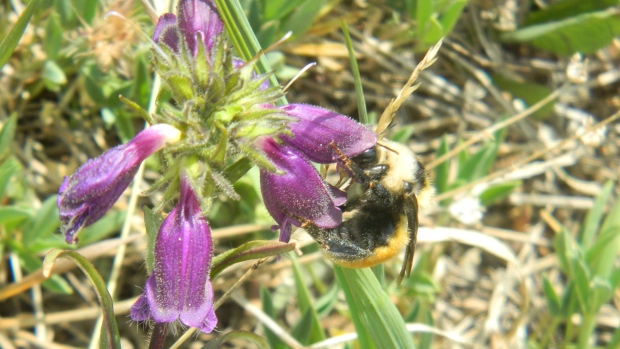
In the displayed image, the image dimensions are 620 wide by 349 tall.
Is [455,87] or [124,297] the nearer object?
[124,297]

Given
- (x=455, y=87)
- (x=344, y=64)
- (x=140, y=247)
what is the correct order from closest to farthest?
(x=140, y=247)
(x=344, y=64)
(x=455, y=87)

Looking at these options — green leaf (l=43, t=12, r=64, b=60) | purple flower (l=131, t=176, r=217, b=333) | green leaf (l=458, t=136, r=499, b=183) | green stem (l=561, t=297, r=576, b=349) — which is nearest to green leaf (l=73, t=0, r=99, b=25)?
green leaf (l=43, t=12, r=64, b=60)

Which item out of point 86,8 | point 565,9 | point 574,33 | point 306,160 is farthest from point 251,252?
point 565,9

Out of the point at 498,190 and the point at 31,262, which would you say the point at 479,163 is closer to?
the point at 498,190

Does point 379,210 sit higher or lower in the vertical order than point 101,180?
lower

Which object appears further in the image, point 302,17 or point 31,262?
point 302,17

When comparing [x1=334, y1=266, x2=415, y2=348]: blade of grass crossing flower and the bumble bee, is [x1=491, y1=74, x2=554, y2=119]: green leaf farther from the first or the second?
Answer: [x1=334, y1=266, x2=415, y2=348]: blade of grass crossing flower

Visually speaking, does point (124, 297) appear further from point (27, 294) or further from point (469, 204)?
point (469, 204)

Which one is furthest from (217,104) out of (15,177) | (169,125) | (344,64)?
(344,64)
